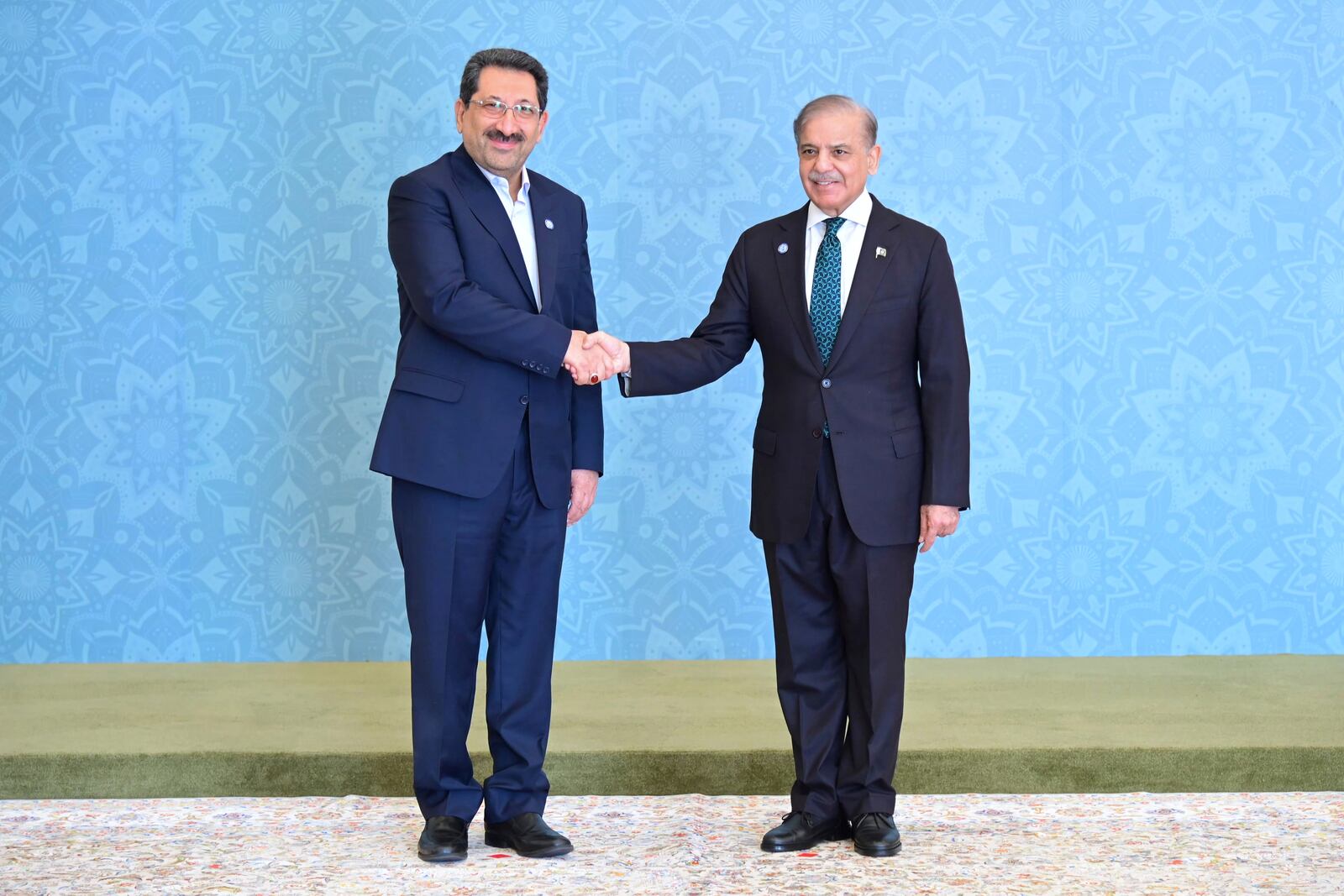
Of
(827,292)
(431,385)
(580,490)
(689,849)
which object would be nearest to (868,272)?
(827,292)

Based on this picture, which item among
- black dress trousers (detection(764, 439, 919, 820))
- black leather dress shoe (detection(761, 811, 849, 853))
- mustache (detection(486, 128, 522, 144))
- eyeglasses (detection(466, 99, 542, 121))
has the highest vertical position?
→ eyeglasses (detection(466, 99, 542, 121))

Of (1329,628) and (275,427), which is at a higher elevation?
(275,427)

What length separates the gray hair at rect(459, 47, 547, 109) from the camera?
2.56m

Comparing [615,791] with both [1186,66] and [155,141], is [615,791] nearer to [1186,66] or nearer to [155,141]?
[155,141]

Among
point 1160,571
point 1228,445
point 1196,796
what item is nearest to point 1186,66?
point 1228,445

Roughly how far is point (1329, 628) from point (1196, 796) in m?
1.30

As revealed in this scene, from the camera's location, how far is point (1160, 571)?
3988 millimetres

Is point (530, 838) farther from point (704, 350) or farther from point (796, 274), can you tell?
point (796, 274)

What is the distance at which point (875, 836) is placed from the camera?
2596 mm

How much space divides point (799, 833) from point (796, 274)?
109cm

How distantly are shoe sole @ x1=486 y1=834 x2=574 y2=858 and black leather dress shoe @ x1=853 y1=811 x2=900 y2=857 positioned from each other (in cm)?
56

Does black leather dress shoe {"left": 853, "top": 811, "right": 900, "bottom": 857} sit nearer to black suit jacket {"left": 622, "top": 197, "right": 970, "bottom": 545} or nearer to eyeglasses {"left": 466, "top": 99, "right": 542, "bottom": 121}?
black suit jacket {"left": 622, "top": 197, "right": 970, "bottom": 545}

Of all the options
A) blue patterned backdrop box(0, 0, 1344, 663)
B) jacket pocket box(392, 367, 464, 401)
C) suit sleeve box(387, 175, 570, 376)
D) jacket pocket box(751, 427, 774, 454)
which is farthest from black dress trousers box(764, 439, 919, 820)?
blue patterned backdrop box(0, 0, 1344, 663)

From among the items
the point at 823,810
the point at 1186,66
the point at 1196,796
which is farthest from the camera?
the point at 1186,66
